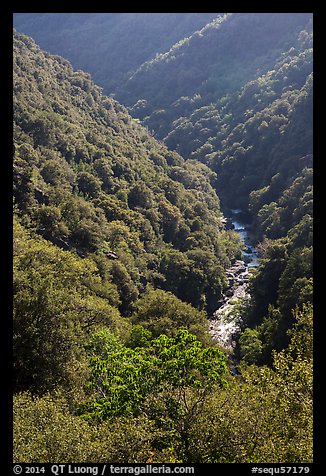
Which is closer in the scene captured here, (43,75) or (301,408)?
(301,408)

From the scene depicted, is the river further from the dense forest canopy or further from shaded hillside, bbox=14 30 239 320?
shaded hillside, bbox=14 30 239 320

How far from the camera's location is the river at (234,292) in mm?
65312

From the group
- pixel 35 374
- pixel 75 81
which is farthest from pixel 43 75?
pixel 35 374

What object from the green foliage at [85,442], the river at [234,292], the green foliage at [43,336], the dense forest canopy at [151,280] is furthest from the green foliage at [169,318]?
the green foliage at [85,442]

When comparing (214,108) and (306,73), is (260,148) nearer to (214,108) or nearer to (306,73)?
(306,73)

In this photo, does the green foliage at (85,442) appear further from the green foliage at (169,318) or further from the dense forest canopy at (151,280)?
the green foliage at (169,318)

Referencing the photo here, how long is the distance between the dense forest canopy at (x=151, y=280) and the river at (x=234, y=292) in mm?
1959

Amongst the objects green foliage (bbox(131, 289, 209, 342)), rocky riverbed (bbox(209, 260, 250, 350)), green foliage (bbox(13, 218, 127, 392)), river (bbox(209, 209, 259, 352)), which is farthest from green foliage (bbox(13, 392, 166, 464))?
rocky riverbed (bbox(209, 260, 250, 350))

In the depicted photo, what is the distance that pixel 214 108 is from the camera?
188 meters

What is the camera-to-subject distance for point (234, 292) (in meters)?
80.4

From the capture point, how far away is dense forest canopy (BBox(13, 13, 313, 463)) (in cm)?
1573

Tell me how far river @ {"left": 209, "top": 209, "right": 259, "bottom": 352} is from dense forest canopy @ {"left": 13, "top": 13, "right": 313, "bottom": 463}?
1959mm
